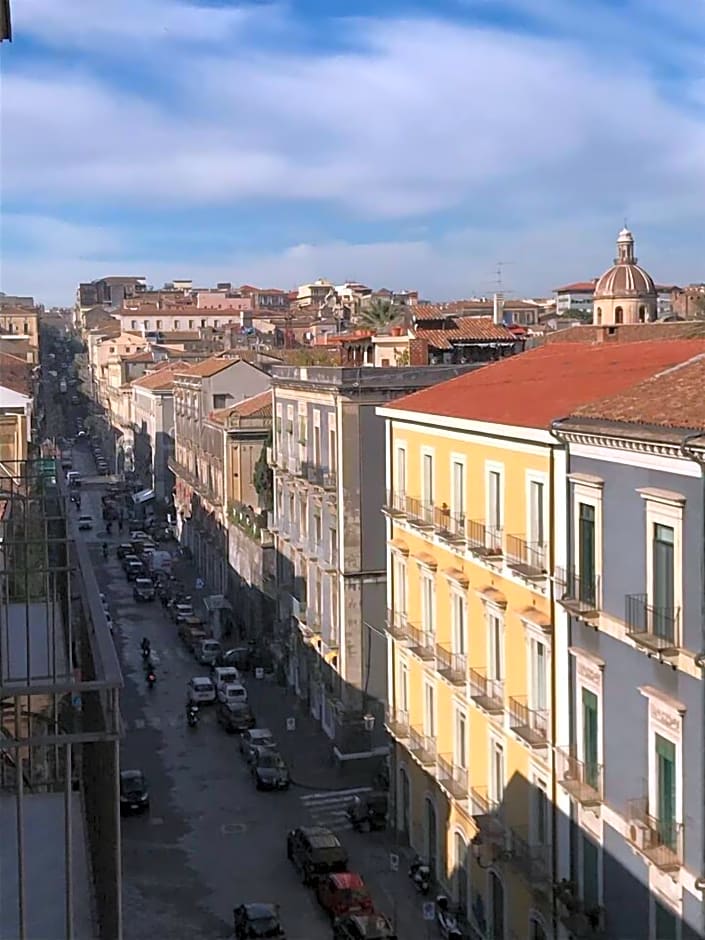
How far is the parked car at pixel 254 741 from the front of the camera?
2952cm

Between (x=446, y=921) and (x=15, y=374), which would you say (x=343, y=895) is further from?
(x=15, y=374)

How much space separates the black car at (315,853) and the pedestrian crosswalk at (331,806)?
69.9 inches

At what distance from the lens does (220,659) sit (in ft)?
127

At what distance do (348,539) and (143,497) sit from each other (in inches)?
1800

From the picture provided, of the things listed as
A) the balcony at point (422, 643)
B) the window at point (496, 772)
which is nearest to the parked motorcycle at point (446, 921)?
the window at point (496, 772)

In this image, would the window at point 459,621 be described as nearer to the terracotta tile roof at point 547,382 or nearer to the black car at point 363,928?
the terracotta tile roof at point 547,382

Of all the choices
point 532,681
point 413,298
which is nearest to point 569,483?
point 532,681

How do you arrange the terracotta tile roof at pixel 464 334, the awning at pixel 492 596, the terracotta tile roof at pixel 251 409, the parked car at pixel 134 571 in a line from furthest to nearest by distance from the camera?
the parked car at pixel 134 571 < the terracotta tile roof at pixel 251 409 < the terracotta tile roof at pixel 464 334 < the awning at pixel 492 596

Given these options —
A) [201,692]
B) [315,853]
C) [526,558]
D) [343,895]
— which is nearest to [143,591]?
[201,692]

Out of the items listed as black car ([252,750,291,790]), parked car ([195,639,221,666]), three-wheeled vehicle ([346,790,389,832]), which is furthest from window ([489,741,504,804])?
parked car ([195,639,221,666])

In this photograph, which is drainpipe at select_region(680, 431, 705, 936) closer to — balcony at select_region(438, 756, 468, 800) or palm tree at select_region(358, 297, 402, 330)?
balcony at select_region(438, 756, 468, 800)

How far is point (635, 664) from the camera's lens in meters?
14.1

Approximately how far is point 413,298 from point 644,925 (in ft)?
391

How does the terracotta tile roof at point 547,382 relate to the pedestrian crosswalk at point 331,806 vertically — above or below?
above
